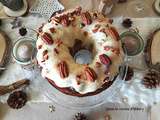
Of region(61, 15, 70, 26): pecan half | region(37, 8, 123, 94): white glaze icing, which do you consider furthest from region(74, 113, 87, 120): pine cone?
region(61, 15, 70, 26): pecan half

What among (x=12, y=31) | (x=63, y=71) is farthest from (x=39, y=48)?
(x=12, y=31)

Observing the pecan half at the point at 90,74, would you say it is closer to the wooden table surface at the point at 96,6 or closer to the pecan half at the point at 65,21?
the pecan half at the point at 65,21

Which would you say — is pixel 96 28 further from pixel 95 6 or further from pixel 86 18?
pixel 95 6

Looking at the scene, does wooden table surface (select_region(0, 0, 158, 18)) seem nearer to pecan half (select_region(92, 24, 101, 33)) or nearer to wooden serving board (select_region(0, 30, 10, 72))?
wooden serving board (select_region(0, 30, 10, 72))

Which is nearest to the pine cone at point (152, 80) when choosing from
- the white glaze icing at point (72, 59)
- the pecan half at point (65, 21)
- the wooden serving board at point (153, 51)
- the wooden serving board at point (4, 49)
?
the wooden serving board at point (153, 51)

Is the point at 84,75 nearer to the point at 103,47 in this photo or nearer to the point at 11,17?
the point at 103,47

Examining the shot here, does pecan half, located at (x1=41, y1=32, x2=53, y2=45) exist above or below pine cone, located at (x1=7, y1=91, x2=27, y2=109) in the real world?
above
